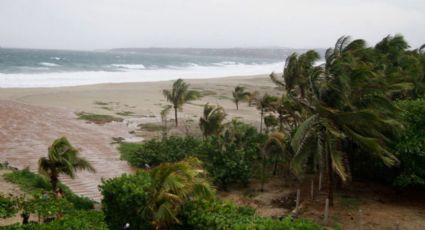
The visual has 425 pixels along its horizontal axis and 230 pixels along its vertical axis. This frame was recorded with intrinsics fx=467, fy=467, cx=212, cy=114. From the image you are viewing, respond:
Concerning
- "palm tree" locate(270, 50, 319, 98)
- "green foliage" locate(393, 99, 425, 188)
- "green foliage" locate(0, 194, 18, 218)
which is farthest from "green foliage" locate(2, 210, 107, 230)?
"palm tree" locate(270, 50, 319, 98)

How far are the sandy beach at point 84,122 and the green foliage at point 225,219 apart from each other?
8544 mm

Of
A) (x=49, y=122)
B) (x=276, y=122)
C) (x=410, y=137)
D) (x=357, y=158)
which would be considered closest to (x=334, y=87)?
(x=410, y=137)

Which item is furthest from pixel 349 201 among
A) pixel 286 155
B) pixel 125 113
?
pixel 125 113

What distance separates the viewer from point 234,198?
1962cm

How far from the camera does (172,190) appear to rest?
36.3 ft

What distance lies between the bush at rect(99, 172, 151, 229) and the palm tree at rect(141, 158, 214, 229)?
2.69 ft

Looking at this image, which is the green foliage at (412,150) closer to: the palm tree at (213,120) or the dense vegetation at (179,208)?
the dense vegetation at (179,208)

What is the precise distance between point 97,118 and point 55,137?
707 cm

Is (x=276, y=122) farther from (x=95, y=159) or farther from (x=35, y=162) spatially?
(x=35, y=162)

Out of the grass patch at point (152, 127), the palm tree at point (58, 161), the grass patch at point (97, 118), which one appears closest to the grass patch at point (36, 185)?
the palm tree at point (58, 161)

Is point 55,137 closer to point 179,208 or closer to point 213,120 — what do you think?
point 213,120

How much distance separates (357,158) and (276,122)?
6753mm

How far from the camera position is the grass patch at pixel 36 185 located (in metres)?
17.1

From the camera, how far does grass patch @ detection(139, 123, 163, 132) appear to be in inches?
1325
